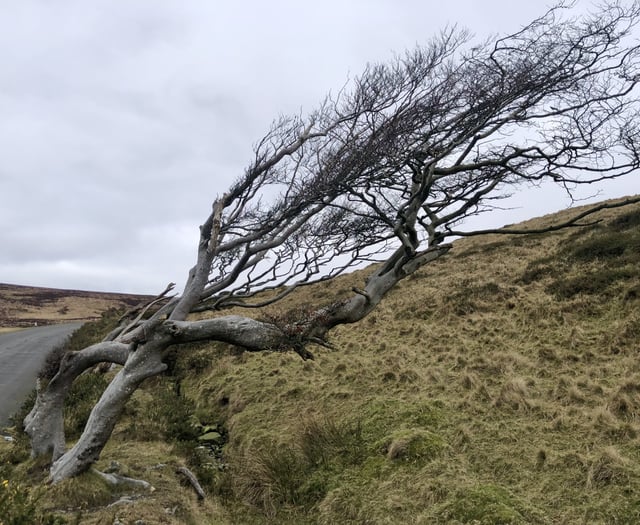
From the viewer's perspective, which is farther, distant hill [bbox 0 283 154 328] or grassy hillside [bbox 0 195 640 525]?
distant hill [bbox 0 283 154 328]

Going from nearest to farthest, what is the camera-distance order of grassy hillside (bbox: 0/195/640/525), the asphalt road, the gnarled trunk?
grassy hillside (bbox: 0/195/640/525) → the gnarled trunk → the asphalt road

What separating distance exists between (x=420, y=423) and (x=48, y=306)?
6094 centimetres

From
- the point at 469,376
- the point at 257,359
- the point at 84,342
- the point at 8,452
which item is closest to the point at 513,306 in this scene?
the point at 469,376

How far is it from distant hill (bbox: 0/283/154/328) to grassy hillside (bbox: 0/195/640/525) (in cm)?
3889

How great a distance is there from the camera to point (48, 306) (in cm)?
5572

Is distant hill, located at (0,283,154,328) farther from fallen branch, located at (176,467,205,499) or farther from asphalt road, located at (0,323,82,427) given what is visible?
fallen branch, located at (176,467,205,499)

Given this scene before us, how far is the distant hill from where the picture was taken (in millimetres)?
45719

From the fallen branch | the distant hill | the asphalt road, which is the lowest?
the fallen branch

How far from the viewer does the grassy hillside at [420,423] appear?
206 inches

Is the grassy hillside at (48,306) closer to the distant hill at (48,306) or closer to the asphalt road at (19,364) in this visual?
the distant hill at (48,306)

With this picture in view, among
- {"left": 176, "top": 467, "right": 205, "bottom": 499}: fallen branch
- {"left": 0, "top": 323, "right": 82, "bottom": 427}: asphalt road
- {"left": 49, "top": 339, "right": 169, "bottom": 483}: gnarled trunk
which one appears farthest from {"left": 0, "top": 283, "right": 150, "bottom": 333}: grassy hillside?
{"left": 49, "top": 339, "right": 169, "bottom": 483}: gnarled trunk

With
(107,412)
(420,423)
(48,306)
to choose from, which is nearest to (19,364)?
(107,412)

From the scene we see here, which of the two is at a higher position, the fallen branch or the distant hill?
the distant hill

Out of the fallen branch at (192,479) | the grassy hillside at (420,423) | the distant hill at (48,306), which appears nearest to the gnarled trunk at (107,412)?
the grassy hillside at (420,423)
